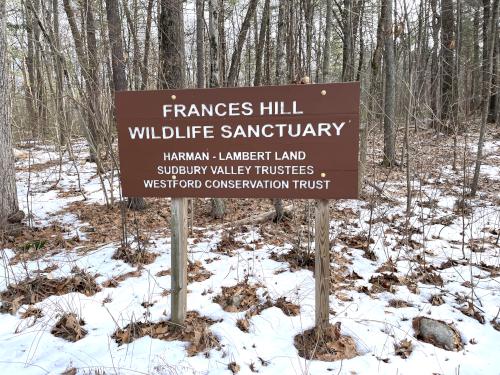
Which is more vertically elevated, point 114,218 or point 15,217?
point 15,217

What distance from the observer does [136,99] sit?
8.86ft

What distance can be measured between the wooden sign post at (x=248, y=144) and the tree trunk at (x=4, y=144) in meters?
3.31

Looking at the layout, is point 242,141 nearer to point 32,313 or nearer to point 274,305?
A: point 274,305

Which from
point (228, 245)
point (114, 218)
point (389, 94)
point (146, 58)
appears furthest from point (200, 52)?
point (389, 94)

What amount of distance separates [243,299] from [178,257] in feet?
2.79

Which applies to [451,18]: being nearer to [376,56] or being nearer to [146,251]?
[376,56]

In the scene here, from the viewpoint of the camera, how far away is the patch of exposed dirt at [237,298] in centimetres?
334

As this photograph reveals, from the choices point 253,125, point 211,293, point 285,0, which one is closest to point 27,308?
point 211,293

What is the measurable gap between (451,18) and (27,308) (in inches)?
568

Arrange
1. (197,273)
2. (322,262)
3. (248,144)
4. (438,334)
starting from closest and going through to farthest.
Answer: (248,144) < (322,262) < (438,334) < (197,273)

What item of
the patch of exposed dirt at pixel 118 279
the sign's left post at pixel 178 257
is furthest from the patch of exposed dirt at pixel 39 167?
the sign's left post at pixel 178 257

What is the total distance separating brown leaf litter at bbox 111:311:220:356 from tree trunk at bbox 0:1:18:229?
125 inches

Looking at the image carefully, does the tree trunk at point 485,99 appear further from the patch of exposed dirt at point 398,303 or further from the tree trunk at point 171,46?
the tree trunk at point 171,46

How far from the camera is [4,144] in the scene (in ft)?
16.4
